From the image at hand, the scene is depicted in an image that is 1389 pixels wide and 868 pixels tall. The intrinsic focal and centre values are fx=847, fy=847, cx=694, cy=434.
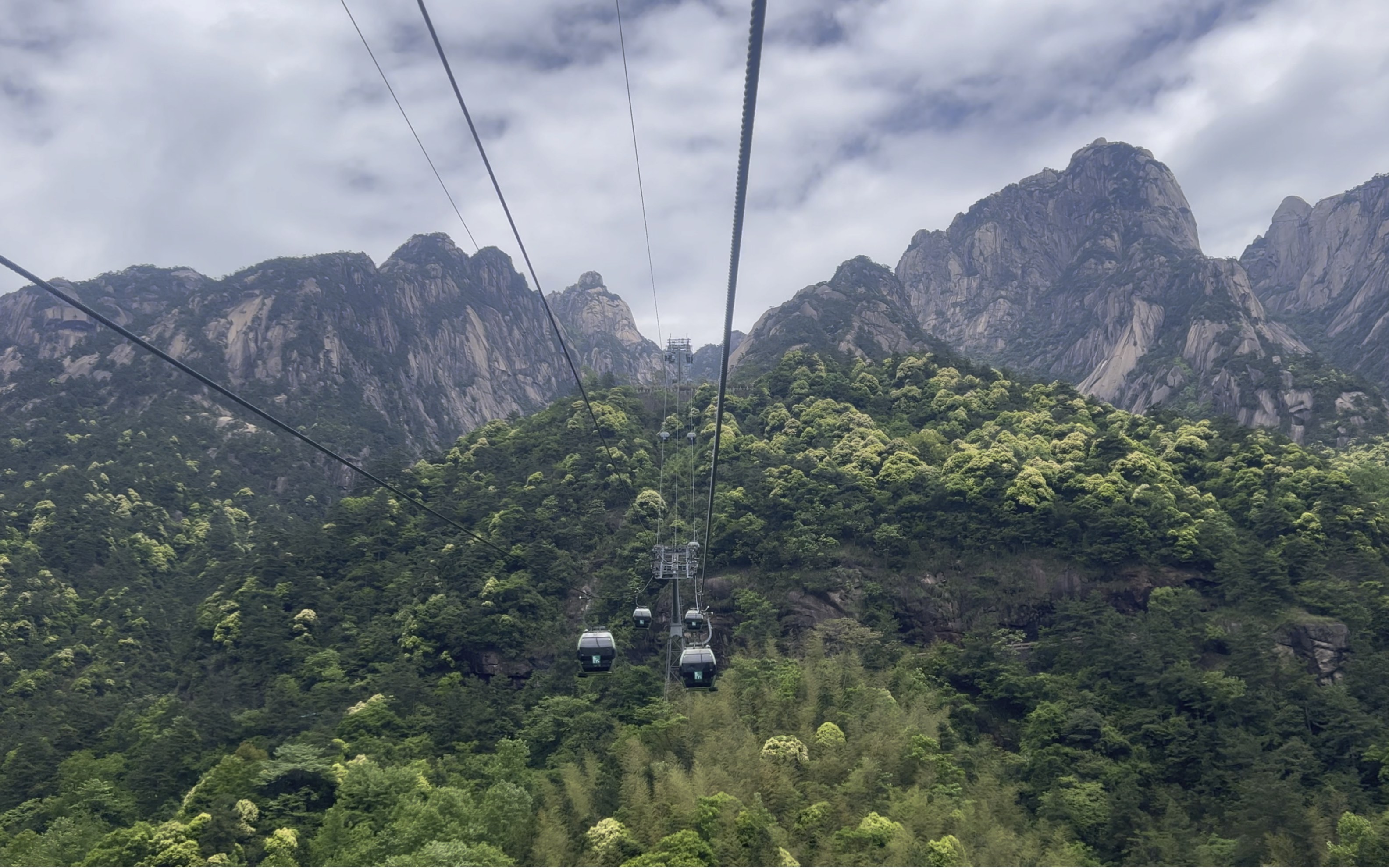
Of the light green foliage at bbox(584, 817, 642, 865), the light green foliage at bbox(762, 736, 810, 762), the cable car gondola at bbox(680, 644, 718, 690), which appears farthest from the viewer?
the light green foliage at bbox(762, 736, 810, 762)

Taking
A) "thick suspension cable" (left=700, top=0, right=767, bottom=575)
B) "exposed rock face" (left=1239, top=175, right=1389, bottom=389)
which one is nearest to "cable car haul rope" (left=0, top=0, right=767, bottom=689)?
"thick suspension cable" (left=700, top=0, right=767, bottom=575)

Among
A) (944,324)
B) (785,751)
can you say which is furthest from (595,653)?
(944,324)

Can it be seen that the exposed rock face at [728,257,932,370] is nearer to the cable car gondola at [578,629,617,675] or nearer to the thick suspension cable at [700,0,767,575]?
the cable car gondola at [578,629,617,675]

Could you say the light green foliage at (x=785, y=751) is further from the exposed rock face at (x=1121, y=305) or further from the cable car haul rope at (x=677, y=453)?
the exposed rock face at (x=1121, y=305)

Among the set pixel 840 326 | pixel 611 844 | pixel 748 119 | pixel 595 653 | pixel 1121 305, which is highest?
pixel 1121 305

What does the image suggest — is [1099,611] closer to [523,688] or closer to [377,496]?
[523,688]

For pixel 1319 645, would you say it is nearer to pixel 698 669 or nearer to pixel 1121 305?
pixel 698 669

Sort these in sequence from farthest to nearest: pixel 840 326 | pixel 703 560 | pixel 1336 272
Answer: pixel 1336 272 < pixel 840 326 < pixel 703 560
